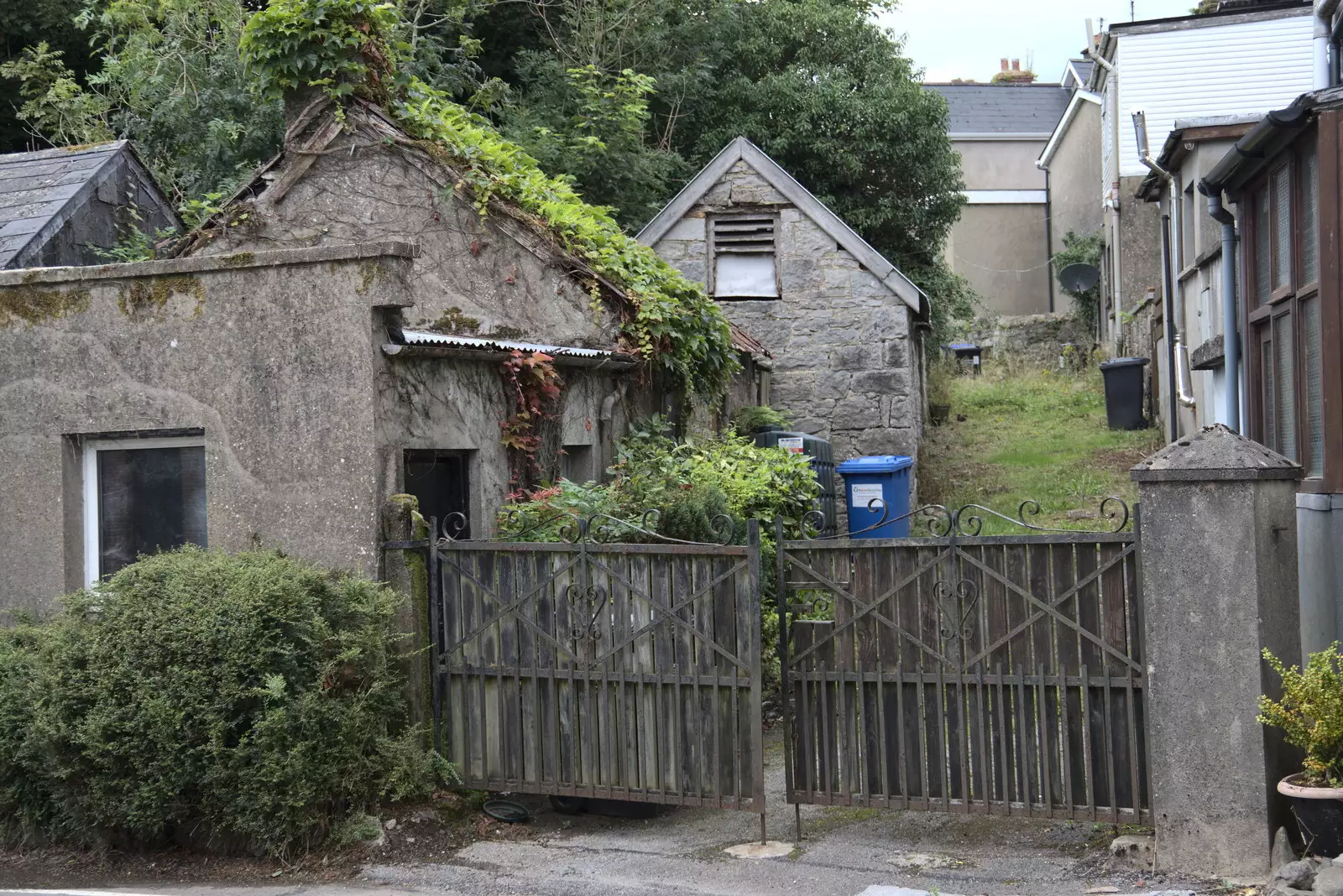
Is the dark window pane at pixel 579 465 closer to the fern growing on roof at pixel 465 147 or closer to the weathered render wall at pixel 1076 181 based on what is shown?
the fern growing on roof at pixel 465 147

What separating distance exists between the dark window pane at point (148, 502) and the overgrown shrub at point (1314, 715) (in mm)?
5645

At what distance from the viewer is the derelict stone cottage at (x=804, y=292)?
15.6 meters

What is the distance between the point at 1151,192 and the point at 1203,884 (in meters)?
14.3

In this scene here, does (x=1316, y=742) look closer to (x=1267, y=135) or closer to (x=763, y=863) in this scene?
(x=763, y=863)

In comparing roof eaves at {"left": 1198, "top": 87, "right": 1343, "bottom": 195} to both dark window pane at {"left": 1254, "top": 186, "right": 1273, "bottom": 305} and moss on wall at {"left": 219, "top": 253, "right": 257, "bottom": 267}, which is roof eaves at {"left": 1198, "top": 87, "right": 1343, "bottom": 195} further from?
moss on wall at {"left": 219, "top": 253, "right": 257, "bottom": 267}

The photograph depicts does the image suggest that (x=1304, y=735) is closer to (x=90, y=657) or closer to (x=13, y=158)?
(x=90, y=657)

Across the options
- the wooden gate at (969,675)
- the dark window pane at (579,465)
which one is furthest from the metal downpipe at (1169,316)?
the wooden gate at (969,675)

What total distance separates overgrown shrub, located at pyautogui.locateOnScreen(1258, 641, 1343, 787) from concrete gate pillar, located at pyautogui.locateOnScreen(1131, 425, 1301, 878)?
136 millimetres

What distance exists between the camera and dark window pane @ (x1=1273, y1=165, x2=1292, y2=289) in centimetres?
732

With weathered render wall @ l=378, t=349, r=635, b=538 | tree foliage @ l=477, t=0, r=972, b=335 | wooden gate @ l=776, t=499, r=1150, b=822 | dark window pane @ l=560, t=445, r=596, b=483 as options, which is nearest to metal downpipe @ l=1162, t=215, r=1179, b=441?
tree foliage @ l=477, t=0, r=972, b=335

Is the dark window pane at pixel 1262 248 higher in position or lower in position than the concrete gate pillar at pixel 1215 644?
higher

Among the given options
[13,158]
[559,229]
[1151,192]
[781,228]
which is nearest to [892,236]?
[1151,192]

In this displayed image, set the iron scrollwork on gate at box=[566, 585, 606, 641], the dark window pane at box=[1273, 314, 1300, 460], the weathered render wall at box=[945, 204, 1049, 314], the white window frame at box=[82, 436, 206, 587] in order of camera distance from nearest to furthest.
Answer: the iron scrollwork on gate at box=[566, 585, 606, 641], the white window frame at box=[82, 436, 206, 587], the dark window pane at box=[1273, 314, 1300, 460], the weathered render wall at box=[945, 204, 1049, 314]

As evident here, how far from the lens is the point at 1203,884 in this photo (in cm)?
511
